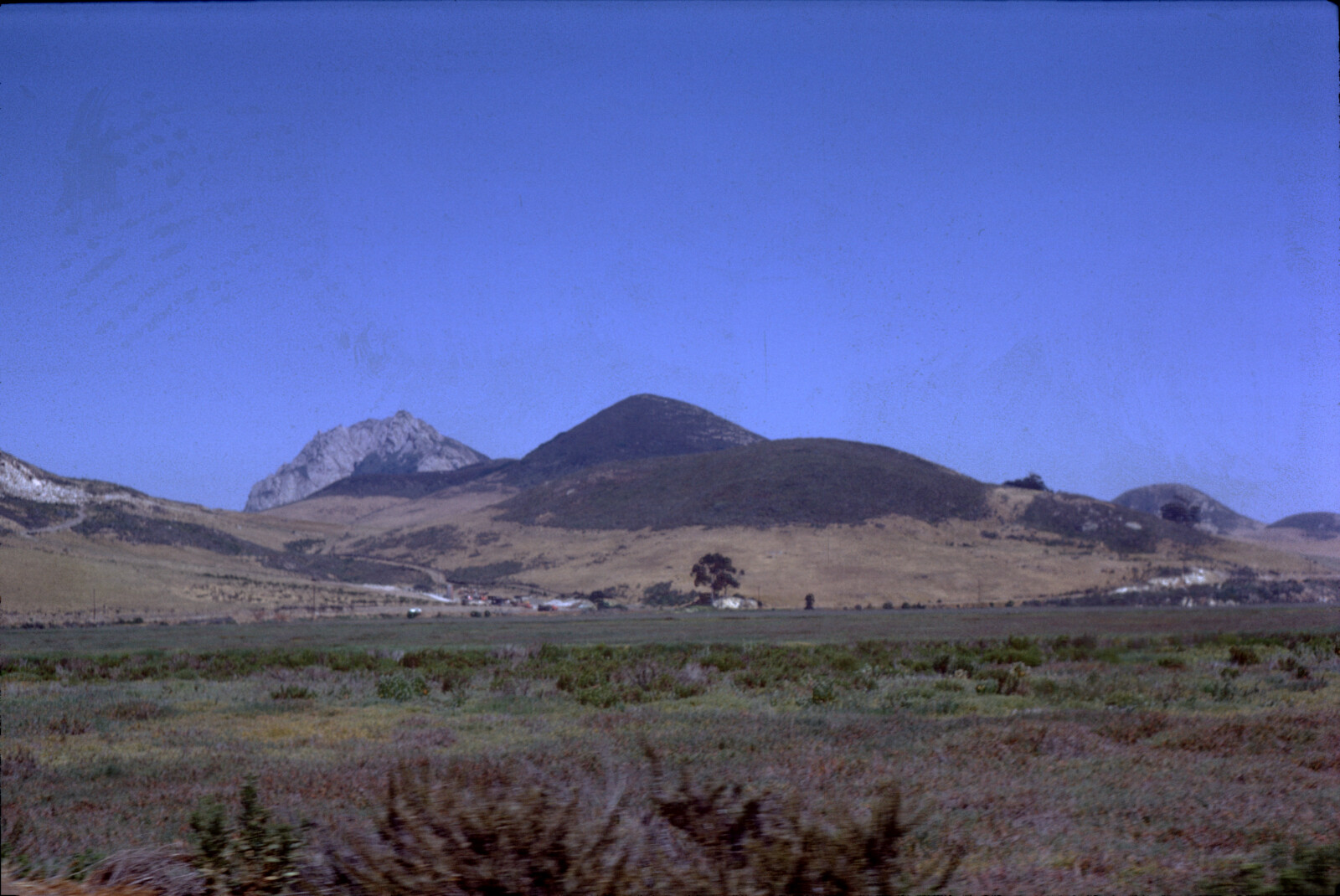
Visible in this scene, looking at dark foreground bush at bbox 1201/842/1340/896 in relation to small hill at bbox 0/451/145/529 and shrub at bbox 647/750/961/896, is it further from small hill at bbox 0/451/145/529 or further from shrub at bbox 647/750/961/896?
small hill at bbox 0/451/145/529

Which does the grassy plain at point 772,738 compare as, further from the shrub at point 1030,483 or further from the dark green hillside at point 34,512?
the shrub at point 1030,483

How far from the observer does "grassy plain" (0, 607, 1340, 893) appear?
7.71 m

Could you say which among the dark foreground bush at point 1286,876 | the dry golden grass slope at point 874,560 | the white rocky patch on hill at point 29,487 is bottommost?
the dark foreground bush at point 1286,876

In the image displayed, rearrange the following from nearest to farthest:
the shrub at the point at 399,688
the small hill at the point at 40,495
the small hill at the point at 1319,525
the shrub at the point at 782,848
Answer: the shrub at the point at 782,848, the shrub at the point at 399,688, the small hill at the point at 40,495, the small hill at the point at 1319,525

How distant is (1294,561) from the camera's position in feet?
333

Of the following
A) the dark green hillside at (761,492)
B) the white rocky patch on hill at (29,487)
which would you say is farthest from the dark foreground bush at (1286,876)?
the dark green hillside at (761,492)

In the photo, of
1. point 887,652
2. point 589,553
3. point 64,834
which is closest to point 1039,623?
point 887,652

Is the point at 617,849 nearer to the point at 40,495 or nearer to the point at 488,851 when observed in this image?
the point at 488,851

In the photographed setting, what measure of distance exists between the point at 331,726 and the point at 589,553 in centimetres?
9607

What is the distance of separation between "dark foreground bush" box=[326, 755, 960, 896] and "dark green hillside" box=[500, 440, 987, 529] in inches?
4107

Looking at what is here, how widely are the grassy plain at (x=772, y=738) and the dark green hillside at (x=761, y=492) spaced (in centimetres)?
8362

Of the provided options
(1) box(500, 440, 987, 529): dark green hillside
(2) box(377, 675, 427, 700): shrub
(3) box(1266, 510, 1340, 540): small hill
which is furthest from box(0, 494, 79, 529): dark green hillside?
(3) box(1266, 510, 1340, 540): small hill

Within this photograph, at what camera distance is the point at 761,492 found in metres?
122

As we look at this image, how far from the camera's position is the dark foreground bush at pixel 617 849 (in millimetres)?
5473
